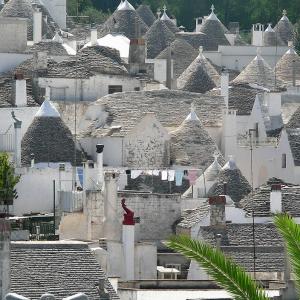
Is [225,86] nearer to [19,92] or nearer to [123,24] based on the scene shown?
[19,92]

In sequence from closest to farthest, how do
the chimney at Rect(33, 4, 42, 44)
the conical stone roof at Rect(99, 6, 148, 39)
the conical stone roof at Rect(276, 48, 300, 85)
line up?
1. the chimney at Rect(33, 4, 42, 44)
2. the conical stone roof at Rect(276, 48, 300, 85)
3. the conical stone roof at Rect(99, 6, 148, 39)

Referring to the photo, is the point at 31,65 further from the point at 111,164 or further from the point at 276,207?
Result: the point at 276,207

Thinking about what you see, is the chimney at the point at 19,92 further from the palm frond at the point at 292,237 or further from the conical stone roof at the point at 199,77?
the palm frond at the point at 292,237

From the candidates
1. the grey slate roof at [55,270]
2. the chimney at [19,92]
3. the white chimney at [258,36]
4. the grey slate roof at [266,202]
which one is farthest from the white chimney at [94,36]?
the grey slate roof at [55,270]

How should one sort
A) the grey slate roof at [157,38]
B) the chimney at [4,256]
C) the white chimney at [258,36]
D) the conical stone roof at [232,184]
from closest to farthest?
the chimney at [4,256] → the conical stone roof at [232,184] → the grey slate roof at [157,38] → the white chimney at [258,36]

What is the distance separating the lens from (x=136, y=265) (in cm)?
5747

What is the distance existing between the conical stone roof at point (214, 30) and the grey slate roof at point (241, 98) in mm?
16051

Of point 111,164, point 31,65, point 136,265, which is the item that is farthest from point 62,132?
point 136,265

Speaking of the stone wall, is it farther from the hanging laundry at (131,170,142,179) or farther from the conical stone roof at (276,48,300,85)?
the conical stone roof at (276,48,300,85)

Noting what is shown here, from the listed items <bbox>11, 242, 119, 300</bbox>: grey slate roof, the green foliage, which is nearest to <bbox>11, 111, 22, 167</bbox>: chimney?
the green foliage

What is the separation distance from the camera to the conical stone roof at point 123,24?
3794 inches

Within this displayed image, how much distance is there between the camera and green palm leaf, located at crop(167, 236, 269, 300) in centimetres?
A: 3741

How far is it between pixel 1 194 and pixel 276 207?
588 cm

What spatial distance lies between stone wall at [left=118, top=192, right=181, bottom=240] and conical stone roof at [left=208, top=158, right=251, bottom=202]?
9.34 feet
